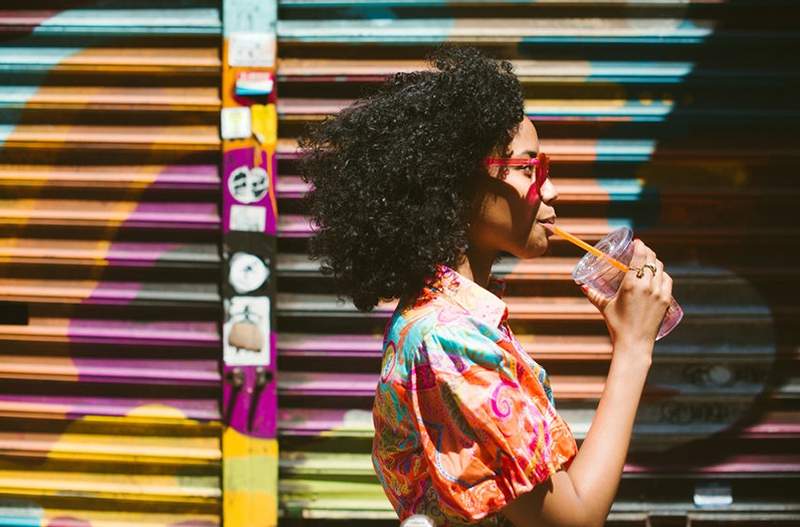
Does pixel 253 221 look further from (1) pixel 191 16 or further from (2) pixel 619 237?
(2) pixel 619 237

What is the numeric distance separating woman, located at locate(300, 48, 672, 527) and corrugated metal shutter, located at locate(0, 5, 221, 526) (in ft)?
7.73

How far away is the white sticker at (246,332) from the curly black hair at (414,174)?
227 centimetres

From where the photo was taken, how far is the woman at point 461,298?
5.72 feet

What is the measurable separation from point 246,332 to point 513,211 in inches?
99.6

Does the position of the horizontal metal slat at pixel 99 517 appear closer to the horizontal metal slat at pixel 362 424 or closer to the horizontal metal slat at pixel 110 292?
the horizontal metal slat at pixel 362 424

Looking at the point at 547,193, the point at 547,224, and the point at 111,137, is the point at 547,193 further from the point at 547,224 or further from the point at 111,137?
the point at 111,137

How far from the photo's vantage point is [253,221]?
→ 4.34 m

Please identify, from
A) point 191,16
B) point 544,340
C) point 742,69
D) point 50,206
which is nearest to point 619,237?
point 544,340

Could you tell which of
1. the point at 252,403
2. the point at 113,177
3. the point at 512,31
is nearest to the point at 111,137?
the point at 113,177

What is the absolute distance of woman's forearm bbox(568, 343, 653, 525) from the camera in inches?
69.8

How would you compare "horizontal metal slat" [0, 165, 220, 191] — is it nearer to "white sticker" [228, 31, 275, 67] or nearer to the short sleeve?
"white sticker" [228, 31, 275, 67]

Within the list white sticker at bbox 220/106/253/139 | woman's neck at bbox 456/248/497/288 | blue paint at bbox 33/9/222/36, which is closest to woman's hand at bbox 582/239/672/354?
woman's neck at bbox 456/248/497/288

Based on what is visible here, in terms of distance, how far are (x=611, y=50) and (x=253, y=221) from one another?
5.79ft

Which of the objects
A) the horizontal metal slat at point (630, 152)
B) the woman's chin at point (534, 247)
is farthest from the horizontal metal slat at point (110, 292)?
the woman's chin at point (534, 247)
